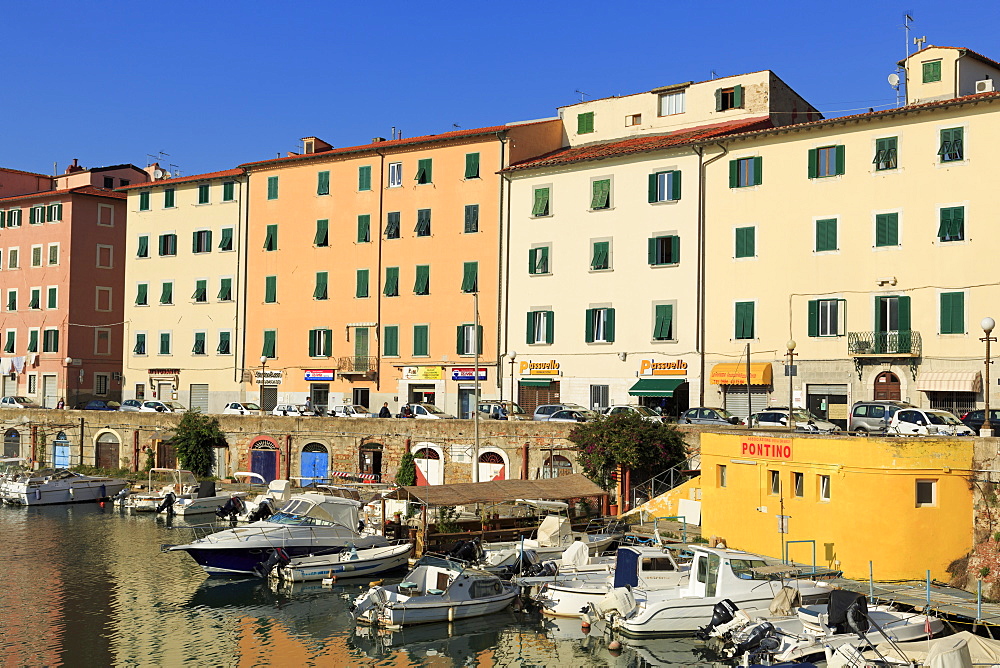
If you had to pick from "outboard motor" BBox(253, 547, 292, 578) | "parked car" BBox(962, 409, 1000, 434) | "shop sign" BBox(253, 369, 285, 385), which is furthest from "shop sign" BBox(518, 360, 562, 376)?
"outboard motor" BBox(253, 547, 292, 578)

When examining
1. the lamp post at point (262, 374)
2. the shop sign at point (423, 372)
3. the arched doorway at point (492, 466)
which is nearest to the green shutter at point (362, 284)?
the shop sign at point (423, 372)

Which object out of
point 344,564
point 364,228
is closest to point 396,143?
point 364,228

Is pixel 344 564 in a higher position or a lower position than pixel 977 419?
lower

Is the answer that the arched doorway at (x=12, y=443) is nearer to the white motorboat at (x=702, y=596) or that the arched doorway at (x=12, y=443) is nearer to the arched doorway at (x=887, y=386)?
the white motorboat at (x=702, y=596)

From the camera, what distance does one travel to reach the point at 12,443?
64875 millimetres

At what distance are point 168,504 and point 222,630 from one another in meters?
22.7

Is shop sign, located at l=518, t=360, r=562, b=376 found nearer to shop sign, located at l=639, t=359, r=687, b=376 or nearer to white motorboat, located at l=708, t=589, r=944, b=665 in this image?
shop sign, located at l=639, t=359, r=687, b=376

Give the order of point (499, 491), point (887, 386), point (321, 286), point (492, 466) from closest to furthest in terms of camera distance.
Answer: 1. point (499, 491)
2. point (887, 386)
3. point (492, 466)
4. point (321, 286)

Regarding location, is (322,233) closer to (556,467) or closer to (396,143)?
(396,143)

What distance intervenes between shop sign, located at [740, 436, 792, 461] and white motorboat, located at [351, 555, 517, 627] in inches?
345

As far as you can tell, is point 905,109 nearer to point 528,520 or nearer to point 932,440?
point 932,440

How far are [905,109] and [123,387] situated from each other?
5239 cm

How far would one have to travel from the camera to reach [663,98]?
57062 millimetres

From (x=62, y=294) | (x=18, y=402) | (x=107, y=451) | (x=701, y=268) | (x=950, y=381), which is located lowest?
(x=107, y=451)
